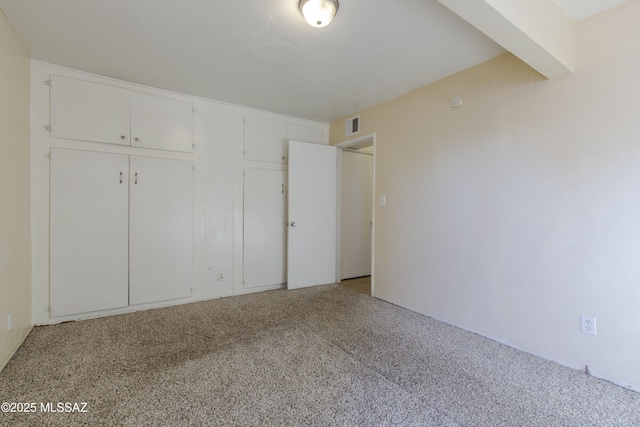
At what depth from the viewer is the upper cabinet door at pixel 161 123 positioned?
304 cm

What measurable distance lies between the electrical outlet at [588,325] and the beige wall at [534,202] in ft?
0.10

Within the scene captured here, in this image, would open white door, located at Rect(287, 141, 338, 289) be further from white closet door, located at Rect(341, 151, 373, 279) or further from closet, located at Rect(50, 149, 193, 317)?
closet, located at Rect(50, 149, 193, 317)

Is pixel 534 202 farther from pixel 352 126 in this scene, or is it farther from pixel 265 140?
pixel 265 140

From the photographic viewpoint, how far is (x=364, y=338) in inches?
95.9

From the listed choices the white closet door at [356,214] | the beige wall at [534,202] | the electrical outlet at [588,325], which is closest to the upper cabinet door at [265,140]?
the white closet door at [356,214]

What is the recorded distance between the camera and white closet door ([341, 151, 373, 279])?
458cm

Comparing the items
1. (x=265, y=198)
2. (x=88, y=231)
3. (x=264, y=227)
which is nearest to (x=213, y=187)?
(x=265, y=198)

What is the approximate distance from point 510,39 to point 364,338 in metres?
2.36

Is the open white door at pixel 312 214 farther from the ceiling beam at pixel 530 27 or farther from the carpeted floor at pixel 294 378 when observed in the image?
the ceiling beam at pixel 530 27

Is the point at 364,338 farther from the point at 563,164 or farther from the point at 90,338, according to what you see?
the point at 90,338

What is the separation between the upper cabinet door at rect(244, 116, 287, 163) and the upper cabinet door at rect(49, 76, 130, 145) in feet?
4.33

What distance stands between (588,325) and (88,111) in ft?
14.9

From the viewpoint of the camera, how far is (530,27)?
1672mm

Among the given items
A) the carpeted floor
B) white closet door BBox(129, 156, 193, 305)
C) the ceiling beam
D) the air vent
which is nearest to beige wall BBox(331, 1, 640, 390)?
the ceiling beam
